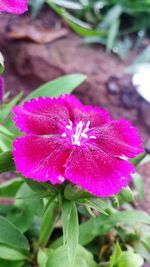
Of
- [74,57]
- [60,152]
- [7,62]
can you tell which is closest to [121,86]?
[74,57]

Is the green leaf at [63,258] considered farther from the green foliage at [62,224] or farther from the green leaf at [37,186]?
the green leaf at [37,186]

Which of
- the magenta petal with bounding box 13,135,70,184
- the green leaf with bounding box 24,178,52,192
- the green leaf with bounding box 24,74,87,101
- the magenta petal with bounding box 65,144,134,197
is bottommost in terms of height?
the green leaf with bounding box 24,178,52,192

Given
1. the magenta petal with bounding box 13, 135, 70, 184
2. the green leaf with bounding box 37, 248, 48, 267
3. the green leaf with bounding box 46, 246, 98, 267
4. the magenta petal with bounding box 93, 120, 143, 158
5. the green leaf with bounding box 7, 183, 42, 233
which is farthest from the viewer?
the green leaf with bounding box 7, 183, 42, 233

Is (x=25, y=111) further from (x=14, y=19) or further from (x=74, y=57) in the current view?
(x=14, y=19)

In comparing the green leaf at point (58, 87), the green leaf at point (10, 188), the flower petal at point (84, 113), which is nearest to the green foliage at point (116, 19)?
the green leaf at point (58, 87)

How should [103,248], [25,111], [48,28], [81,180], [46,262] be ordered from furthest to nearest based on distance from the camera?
[48,28] → [103,248] → [46,262] → [25,111] → [81,180]

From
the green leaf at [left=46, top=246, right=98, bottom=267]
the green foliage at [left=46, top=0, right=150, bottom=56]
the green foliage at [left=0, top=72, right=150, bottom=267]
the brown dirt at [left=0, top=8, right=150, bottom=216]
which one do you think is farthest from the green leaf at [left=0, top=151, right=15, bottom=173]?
the green foliage at [left=46, top=0, right=150, bottom=56]

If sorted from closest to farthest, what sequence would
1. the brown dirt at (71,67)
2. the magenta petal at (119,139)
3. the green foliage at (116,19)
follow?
the magenta petal at (119,139)
the brown dirt at (71,67)
the green foliage at (116,19)

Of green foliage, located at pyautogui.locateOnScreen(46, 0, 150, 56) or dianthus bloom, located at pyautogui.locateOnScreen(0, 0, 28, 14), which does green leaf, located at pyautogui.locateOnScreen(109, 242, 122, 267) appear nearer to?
dianthus bloom, located at pyautogui.locateOnScreen(0, 0, 28, 14)

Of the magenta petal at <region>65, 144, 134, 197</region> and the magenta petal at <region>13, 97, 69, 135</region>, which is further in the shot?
the magenta petal at <region>13, 97, 69, 135</region>
